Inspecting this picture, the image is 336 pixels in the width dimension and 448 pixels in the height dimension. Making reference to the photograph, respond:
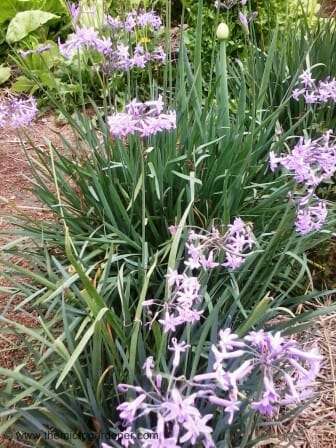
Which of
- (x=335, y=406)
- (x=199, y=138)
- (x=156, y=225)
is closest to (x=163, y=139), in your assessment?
(x=199, y=138)

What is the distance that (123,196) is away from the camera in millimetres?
2145

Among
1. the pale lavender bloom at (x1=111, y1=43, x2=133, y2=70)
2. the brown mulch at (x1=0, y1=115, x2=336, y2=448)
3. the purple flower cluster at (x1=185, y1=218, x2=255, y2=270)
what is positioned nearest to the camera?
the purple flower cluster at (x1=185, y1=218, x2=255, y2=270)

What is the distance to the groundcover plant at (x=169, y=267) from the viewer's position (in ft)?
4.47

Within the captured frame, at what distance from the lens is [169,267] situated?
141 cm

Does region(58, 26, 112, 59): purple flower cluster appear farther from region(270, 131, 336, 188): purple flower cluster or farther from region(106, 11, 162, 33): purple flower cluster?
region(270, 131, 336, 188): purple flower cluster

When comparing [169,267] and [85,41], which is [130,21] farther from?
[169,267]

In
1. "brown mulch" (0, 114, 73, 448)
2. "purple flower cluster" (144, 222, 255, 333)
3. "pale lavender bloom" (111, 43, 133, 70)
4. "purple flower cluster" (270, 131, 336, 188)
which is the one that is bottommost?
"brown mulch" (0, 114, 73, 448)

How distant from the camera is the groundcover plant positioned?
136 centimetres

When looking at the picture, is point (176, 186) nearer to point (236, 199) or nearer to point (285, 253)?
point (236, 199)

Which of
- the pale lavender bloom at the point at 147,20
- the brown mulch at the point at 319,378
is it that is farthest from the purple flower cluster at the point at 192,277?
the pale lavender bloom at the point at 147,20

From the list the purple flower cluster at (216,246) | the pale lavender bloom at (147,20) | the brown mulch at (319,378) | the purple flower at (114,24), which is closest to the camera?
the purple flower cluster at (216,246)

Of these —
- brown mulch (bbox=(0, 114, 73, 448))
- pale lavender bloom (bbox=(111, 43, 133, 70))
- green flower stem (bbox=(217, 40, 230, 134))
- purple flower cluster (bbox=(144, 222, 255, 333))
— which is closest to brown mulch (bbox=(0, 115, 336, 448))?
brown mulch (bbox=(0, 114, 73, 448))

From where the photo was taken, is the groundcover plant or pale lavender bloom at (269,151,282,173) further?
pale lavender bloom at (269,151,282,173)

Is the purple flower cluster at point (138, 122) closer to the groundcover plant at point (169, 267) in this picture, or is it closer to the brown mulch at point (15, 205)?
the groundcover plant at point (169, 267)
